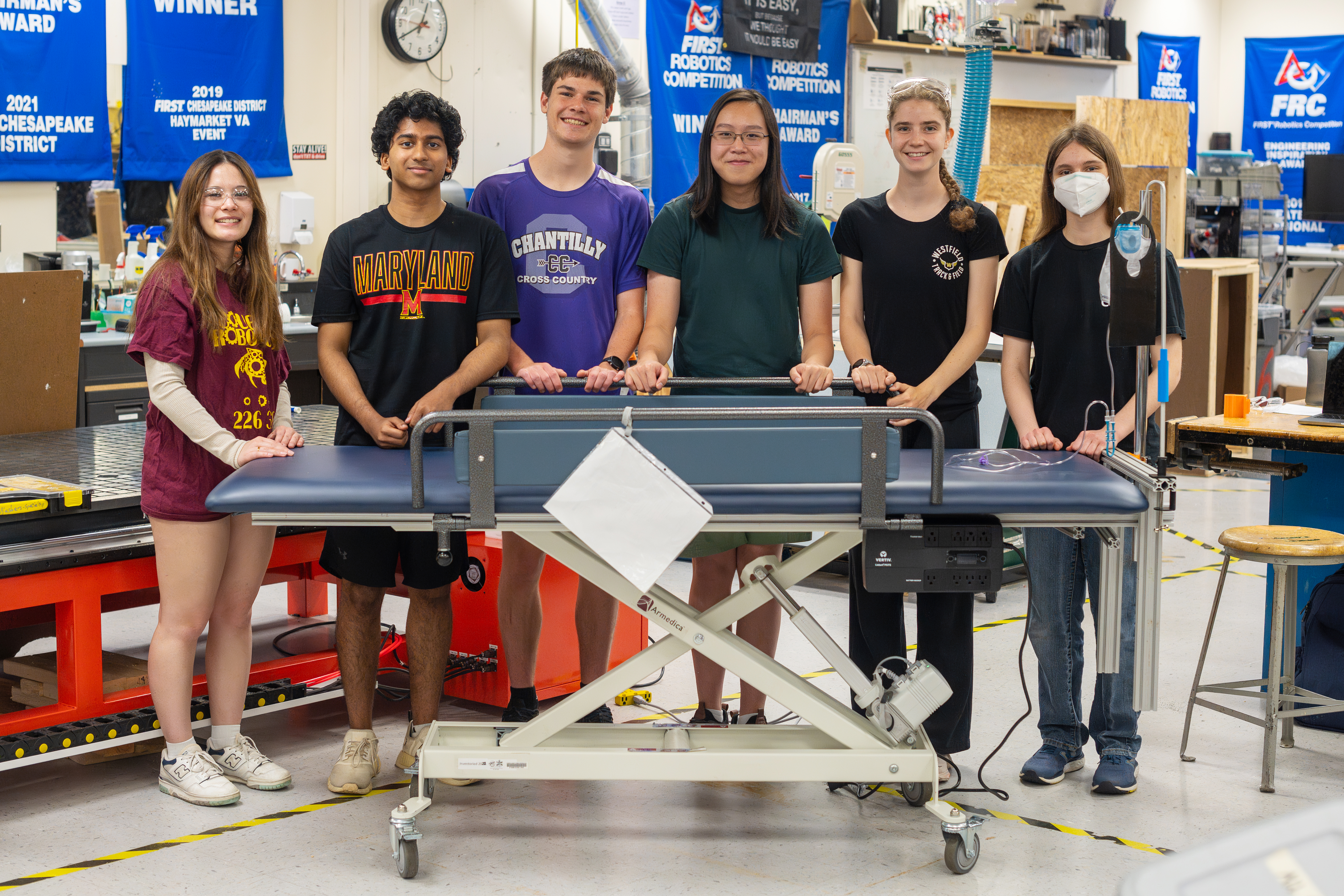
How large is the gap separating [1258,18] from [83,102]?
1092 cm

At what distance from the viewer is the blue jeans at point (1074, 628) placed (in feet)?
10.2

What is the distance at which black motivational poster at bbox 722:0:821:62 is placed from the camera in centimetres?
867

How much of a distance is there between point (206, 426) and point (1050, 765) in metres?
2.15

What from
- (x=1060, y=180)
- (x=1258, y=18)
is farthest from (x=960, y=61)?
(x=1060, y=180)

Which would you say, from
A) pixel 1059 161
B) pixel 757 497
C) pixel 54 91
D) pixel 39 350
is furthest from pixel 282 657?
pixel 54 91

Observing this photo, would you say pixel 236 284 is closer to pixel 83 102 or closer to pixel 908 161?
pixel 908 161

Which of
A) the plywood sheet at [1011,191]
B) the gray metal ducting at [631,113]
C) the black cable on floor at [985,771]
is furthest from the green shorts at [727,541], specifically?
the plywood sheet at [1011,191]

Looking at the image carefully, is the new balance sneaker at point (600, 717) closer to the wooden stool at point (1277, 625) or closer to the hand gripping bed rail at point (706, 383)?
the hand gripping bed rail at point (706, 383)

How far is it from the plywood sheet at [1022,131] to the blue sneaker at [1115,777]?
320 inches

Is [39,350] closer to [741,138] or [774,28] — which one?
[741,138]

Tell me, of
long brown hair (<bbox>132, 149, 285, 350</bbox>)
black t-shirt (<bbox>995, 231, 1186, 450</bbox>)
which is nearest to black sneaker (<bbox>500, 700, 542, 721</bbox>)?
long brown hair (<bbox>132, 149, 285, 350</bbox>)

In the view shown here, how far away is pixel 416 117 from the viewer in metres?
2.97

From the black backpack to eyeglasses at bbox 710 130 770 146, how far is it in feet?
6.74

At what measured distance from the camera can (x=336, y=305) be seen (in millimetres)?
2980
